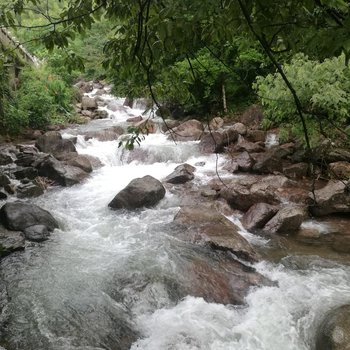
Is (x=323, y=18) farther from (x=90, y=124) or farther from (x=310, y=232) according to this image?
(x=90, y=124)

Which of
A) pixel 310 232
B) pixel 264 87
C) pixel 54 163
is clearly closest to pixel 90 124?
pixel 54 163

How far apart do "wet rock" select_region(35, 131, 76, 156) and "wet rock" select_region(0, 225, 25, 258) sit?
5.07 meters

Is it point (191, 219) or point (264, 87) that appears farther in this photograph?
point (264, 87)

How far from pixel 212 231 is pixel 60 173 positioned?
4.86 meters

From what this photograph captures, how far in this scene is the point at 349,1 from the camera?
1643 millimetres

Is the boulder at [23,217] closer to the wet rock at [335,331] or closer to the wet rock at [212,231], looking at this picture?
the wet rock at [212,231]

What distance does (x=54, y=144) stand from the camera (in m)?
11.0

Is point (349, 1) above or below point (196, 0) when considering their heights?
below

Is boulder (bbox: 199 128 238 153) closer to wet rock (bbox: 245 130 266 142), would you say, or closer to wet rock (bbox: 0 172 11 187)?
wet rock (bbox: 245 130 266 142)

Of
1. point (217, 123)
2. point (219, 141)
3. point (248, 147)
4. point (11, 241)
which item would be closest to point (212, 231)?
point (11, 241)

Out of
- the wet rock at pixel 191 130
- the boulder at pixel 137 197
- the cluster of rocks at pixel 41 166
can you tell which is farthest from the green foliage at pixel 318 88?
the cluster of rocks at pixel 41 166

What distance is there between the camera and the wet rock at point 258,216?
6762mm

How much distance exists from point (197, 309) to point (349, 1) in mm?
3648

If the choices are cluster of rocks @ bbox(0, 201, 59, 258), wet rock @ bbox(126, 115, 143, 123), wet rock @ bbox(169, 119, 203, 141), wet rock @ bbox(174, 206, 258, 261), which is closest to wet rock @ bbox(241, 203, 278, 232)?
wet rock @ bbox(174, 206, 258, 261)
